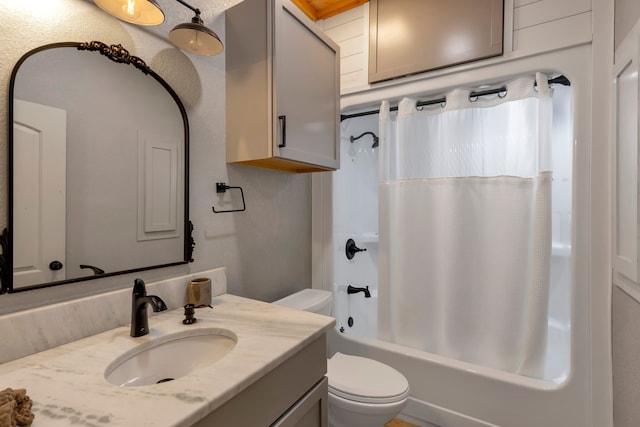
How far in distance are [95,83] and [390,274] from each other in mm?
1710

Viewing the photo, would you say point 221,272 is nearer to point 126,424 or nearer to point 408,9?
point 126,424

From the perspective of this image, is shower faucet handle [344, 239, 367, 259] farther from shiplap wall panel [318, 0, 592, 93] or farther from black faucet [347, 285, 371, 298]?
shiplap wall panel [318, 0, 592, 93]

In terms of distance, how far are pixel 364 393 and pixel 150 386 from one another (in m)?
0.94

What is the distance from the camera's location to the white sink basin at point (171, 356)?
32.6 inches

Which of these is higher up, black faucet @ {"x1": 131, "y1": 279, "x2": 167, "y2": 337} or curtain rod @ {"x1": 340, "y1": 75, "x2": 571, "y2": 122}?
curtain rod @ {"x1": 340, "y1": 75, "x2": 571, "y2": 122}

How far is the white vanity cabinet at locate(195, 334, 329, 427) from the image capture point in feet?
2.28

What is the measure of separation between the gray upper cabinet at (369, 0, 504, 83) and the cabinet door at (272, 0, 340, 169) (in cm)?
39

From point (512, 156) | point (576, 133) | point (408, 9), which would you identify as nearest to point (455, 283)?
point (512, 156)

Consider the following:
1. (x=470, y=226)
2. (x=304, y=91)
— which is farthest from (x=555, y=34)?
(x=304, y=91)

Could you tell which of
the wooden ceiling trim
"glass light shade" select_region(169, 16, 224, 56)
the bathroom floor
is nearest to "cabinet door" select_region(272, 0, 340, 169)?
"glass light shade" select_region(169, 16, 224, 56)

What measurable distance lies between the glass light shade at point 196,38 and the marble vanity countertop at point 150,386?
1.07 m

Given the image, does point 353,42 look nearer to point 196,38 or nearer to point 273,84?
point 273,84

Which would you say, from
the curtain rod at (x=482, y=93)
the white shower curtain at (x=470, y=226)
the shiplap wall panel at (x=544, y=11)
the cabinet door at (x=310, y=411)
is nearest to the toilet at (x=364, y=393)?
the cabinet door at (x=310, y=411)

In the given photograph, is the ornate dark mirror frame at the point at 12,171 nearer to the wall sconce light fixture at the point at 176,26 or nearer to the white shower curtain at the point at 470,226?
the wall sconce light fixture at the point at 176,26
